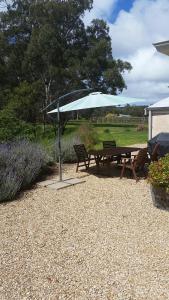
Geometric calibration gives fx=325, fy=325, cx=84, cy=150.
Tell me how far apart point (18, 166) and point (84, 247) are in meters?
3.93

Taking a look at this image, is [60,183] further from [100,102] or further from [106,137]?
[106,137]

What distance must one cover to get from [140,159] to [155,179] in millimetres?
2717

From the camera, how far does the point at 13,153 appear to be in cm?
858

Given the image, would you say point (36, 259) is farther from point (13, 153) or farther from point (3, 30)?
point (3, 30)

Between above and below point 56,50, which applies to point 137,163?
below

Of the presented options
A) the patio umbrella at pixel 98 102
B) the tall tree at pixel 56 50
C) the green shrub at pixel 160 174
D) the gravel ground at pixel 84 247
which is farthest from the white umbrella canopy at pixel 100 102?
the tall tree at pixel 56 50

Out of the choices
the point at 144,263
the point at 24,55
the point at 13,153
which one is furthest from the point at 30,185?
the point at 24,55

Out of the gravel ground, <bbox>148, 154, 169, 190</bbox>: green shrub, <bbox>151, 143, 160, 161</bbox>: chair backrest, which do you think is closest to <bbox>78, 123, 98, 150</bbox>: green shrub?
<bbox>151, 143, 160, 161</bbox>: chair backrest

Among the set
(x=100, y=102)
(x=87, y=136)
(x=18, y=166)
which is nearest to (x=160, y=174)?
(x=100, y=102)

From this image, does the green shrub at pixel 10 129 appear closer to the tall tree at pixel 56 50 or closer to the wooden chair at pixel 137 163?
the wooden chair at pixel 137 163

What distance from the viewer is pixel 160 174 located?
585 centimetres

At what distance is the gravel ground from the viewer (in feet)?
11.6

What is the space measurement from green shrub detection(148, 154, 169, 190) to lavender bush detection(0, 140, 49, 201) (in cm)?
309

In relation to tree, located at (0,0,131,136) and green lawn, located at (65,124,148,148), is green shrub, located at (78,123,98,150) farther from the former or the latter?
tree, located at (0,0,131,136)
